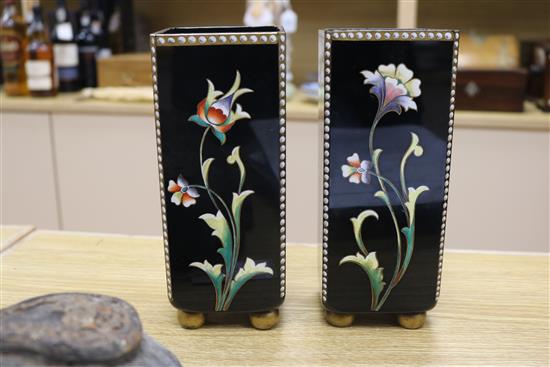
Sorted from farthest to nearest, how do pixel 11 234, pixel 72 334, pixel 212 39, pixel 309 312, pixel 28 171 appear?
1. pixel 28 171
2. pixel 11 234
3. pixel 309 312
4. pixel 212 39
5. pixel 72 334

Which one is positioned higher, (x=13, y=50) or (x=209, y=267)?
(x=13, y=50)

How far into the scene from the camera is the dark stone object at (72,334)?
0.38 meters

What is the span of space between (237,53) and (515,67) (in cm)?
130

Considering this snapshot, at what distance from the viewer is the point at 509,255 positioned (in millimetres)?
748

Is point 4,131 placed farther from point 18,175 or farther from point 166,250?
point 166,250

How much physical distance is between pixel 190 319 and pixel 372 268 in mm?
180

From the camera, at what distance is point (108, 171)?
1773mm

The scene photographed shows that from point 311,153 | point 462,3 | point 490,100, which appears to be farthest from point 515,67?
point 311,153

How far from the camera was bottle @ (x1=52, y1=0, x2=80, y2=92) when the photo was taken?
185cm

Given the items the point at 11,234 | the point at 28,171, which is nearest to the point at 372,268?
the point at 11,234

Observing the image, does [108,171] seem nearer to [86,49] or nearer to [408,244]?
[86,49]

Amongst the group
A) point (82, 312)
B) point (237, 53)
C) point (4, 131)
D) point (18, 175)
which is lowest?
point (18, 175)

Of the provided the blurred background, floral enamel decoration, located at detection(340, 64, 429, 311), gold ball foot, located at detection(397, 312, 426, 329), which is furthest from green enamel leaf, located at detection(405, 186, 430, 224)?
the blurred background

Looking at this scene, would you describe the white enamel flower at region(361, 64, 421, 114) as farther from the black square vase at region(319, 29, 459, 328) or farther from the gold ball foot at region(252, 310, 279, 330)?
the gold ball foot at region(252, 310, 279, 330)
